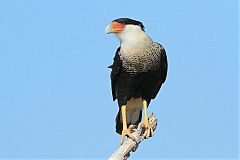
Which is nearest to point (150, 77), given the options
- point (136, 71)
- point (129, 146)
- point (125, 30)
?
point (136, 71)

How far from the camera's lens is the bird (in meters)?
6.18

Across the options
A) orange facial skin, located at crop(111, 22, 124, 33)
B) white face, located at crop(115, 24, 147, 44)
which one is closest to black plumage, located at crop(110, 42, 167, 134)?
white face, located at crop(115, 24, 147, 44)

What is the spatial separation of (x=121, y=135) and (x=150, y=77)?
29.3 inches

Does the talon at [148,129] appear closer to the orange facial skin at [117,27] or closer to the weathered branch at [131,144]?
the weathered branch at [131,144]

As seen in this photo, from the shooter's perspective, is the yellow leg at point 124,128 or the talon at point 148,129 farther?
the talon at point 148,129

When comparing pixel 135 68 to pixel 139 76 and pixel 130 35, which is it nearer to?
pixel 139 76

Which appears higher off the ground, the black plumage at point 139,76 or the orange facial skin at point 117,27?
the orange facial skin at point 117,27

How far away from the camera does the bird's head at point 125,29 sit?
611 centimetres

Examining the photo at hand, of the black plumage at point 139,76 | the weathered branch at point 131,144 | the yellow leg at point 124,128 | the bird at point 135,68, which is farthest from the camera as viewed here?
the black plumage at point 139,76

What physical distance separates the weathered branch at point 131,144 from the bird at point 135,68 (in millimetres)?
64

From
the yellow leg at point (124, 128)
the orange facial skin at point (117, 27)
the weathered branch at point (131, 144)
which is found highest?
the orange facial skin at point (117, 27)

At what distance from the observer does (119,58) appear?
6301 mm

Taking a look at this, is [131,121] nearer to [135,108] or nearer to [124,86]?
[135,108]

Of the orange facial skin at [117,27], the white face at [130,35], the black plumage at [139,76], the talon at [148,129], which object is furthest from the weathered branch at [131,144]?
the orange facial skin at [117,27]
